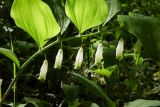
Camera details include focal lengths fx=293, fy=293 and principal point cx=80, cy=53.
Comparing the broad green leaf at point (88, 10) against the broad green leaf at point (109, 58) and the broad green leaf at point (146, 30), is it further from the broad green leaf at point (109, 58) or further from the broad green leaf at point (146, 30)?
the broad green leaf at point (109, 58)

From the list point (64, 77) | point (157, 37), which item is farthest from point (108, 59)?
point (157, 37)

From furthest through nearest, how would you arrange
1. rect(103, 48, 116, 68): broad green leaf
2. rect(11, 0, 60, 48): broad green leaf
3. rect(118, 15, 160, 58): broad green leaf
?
rect(103, 48, 116, 68): broad green leaf → rect(11, 0, 60, 48): broad green leaf → rect(118, 15, 160, 58): broad green leaf

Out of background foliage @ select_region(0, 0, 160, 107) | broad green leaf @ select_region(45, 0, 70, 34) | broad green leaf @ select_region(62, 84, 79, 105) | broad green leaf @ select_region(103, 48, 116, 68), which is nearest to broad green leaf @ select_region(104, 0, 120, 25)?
background foliage @ select_region(0, 0, 160, 107)

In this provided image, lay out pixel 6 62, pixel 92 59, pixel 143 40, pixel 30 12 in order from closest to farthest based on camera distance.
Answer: pixel 143 40 → pixel 30 12 → pixel 6 62 → pixel 92 59

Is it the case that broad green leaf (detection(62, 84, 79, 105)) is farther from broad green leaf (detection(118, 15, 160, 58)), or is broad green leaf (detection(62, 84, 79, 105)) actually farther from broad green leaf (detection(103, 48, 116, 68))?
broad green leaf (detection(118, 15, 160, 58))

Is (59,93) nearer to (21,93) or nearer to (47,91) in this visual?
(47,91)

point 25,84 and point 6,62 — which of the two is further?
point 25,84
